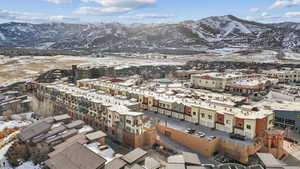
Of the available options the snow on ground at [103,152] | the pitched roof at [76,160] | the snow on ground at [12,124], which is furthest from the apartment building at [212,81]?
the pitched roof at [76,160]

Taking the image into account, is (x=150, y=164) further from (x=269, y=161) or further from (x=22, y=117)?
(x=22, y=117)

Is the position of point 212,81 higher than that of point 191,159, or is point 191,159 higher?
point 212,81

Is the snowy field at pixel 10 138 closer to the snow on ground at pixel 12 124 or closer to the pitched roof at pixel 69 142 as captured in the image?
the snow on ground at pixel 12 124

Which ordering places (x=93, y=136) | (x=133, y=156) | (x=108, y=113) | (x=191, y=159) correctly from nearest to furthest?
(x=191, y=159)
(x=133, y=156)
(x=93, y=136)
(x=108, y=113)

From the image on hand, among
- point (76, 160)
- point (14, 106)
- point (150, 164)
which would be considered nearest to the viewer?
point (76, 160)

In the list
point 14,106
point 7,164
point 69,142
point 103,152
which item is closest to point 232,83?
point 103,152

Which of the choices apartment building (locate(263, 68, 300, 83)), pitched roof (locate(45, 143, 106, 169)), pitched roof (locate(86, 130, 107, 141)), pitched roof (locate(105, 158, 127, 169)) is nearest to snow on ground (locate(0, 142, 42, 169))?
pitched roof (locate(45, 143, 106, 169))

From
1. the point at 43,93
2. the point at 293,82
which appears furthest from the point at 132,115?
the point at 293,82

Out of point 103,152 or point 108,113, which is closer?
point 103,152
